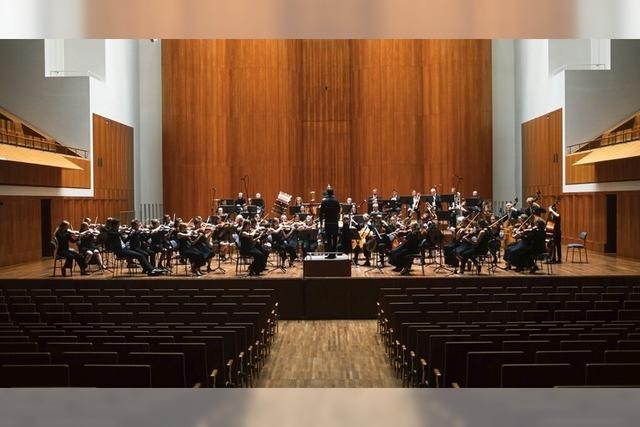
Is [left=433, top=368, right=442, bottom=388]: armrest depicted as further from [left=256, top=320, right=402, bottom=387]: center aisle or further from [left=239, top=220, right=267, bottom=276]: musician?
[left=239, top=220, right=267, bottom=276]: musician

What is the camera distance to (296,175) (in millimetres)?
25328

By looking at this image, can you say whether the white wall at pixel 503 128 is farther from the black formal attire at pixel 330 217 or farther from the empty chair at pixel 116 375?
the empty chair at pixel 116 375

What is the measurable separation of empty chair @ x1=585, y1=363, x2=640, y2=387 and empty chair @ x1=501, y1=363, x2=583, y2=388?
12cm

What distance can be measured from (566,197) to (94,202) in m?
14.7

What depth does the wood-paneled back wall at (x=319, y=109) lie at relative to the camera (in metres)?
25.2

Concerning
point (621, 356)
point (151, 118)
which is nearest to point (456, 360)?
point (621, 356)

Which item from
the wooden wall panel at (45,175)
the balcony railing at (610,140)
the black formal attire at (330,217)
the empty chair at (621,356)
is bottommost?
the empty chair at (621,356)

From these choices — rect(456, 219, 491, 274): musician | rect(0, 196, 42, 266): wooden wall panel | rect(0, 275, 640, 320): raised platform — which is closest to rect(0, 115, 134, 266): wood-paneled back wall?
rect(0, 196, 42, 266): wooden wall panel

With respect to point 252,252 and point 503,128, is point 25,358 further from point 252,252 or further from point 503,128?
point 503,128

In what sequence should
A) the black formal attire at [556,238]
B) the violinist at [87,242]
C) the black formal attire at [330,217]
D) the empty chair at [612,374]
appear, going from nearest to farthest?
1. the empty chair at [612,374]
2. the black formal attire at [330,217]
3. the violinist at [87,242]
4. the black formal attire at [556,238]

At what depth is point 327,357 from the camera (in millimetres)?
9797

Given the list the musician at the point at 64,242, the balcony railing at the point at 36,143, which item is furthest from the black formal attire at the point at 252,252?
the balcony railing at the point at 36,143

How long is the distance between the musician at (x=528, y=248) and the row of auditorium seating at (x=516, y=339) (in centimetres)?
400
